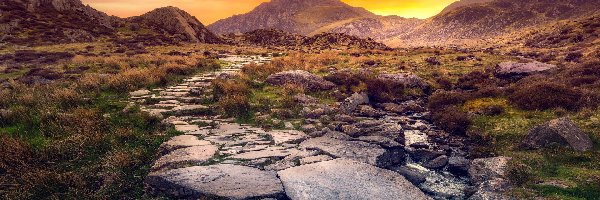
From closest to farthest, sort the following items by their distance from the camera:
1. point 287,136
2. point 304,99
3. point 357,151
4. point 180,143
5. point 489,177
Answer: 1. point 489,177
2. point 180,143
3. point 357,151
4. point 287,136
5. point 304,99

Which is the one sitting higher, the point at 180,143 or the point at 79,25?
the point at 79,25

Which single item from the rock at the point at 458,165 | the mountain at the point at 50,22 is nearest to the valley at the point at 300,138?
the rock at the point at 458,165

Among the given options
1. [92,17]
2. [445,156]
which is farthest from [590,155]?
[92,17]

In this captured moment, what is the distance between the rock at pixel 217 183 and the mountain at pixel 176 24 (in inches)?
2212

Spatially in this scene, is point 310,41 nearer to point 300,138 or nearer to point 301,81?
point 301,81

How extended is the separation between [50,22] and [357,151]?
62575 mm

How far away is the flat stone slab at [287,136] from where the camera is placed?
989cm

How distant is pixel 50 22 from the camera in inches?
2203

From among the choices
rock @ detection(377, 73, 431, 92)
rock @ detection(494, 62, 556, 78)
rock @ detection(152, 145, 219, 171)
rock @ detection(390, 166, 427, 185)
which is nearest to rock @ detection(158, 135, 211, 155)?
rock @ detection(152, 145, 219, 171)

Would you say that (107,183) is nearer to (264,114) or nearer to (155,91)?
(264,114)

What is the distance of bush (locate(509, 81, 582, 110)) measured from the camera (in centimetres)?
1262

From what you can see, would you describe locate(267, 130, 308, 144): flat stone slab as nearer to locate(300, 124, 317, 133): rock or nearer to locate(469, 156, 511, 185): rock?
locate(300, 124, 317, 133): rock

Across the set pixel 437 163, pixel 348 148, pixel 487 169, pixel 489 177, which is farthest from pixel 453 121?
pixel 348 148

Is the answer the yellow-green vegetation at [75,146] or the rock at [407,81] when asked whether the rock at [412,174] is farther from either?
the rock at [407,81]
